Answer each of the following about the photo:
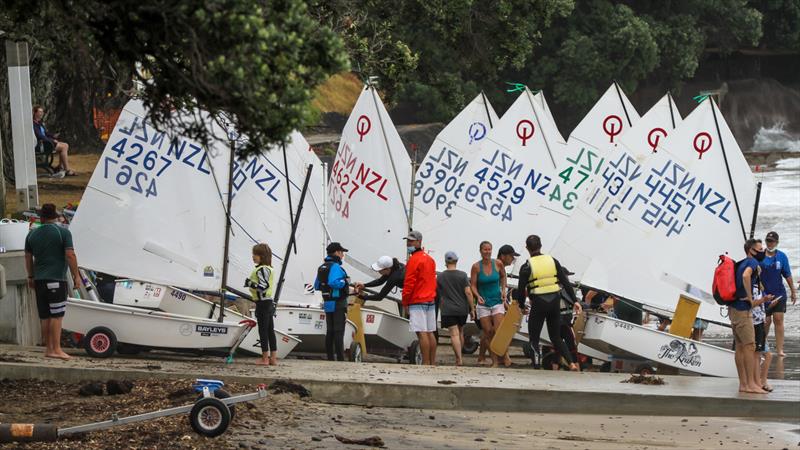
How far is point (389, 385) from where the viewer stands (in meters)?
13.7

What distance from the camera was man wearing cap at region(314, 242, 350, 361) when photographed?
1620cm

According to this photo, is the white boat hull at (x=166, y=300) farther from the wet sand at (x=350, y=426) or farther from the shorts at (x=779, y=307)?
the shorts at (x=779, y=307)

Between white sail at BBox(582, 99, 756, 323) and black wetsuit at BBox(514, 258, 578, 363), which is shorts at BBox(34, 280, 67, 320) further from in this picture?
white sail at BBox(582, 99, 756, 323)

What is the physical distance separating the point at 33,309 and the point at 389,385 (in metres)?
4.53

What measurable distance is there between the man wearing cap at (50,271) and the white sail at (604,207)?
23.0ft

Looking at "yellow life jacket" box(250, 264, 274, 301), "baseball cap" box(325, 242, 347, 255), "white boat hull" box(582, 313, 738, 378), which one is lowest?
"white boat hull" box(582, 313, 738, 378)

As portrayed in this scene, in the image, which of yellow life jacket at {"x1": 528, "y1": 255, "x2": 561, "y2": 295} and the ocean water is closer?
yellow life jacket at {"x1": 528, "y1": 255, "x2": 561, "y2": 295}

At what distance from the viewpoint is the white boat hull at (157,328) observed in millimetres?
15078

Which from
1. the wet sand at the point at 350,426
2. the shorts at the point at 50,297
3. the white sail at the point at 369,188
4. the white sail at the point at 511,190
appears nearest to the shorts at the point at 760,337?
the wet sand at the point at 350,426


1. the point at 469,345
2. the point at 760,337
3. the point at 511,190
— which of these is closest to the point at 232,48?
the point at 760,337

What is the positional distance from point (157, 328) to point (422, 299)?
10.2 feet

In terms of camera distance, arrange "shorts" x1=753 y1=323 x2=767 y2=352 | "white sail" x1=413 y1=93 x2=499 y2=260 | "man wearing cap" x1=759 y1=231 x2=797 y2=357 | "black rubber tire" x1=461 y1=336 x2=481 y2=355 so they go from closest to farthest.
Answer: "shorts" x1=753 y1=323 x2=767 y2=352
"man wearing cap" x1=759 y1=231 x2=797 y2=357
"black rubber tire" x1=461 y1=336 x2=481 y2=355
"white sail" x1=413 y1=93 x2=499 y2=260

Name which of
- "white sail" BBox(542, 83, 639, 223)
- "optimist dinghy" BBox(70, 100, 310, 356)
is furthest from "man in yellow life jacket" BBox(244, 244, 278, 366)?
"white sail" BBox(542, 83, 639, 223)

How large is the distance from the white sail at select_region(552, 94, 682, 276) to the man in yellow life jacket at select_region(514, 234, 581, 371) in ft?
9.22
